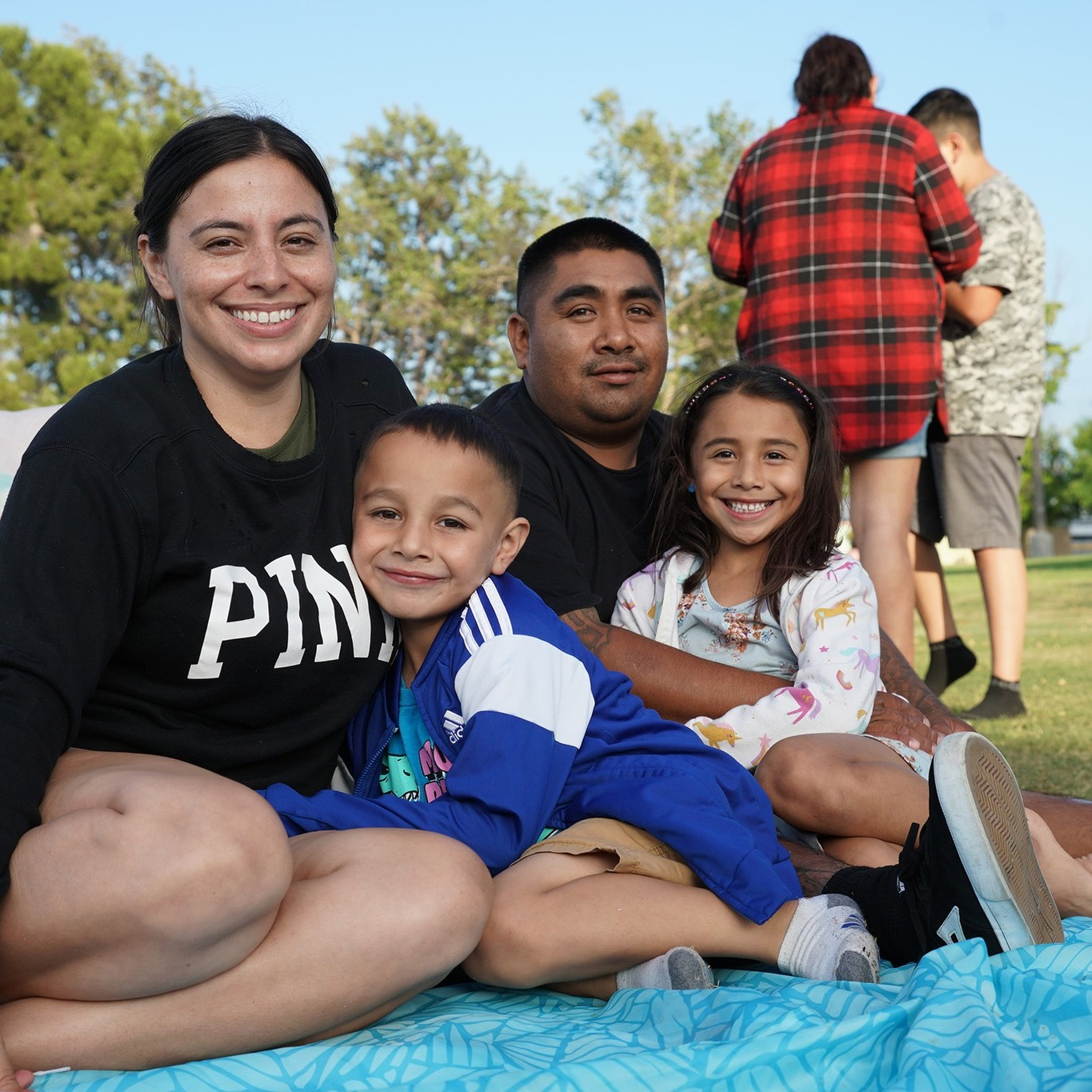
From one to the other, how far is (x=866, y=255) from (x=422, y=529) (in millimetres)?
2790

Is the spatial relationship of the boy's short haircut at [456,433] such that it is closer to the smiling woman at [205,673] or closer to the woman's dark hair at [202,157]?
the smiling woman at [205,673]

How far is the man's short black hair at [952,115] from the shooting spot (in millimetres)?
5375

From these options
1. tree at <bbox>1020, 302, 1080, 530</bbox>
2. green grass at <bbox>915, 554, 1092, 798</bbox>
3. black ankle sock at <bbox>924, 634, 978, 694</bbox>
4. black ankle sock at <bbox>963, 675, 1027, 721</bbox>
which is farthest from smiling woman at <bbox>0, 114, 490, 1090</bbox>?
tree at <bbox>1020, 302, 1080, 530</bbox>

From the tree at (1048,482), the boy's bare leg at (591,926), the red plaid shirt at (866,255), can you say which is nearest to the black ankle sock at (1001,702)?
the red plaid shirt at (866,255)

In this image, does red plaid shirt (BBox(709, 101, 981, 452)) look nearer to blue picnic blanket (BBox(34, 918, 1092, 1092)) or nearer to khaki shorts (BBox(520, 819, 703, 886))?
khaki shorts (BBox(520, 819, 703, 886))

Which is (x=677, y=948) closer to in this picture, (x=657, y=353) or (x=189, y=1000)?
(x=189, y=1000)

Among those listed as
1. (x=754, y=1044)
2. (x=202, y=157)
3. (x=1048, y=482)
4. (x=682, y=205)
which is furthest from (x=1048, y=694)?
(x=1048, y=482)

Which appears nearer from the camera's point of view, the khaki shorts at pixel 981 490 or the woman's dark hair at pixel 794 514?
the woman's dark hair at pixel 794 514

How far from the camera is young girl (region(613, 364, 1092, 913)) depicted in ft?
8.35

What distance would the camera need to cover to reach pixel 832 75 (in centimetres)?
451

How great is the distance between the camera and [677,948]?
2121 mm

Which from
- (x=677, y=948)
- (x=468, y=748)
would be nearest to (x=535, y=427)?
(x=468, y=748)

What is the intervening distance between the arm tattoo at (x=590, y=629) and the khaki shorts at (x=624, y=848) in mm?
653

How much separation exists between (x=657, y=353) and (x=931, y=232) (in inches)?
65.7
